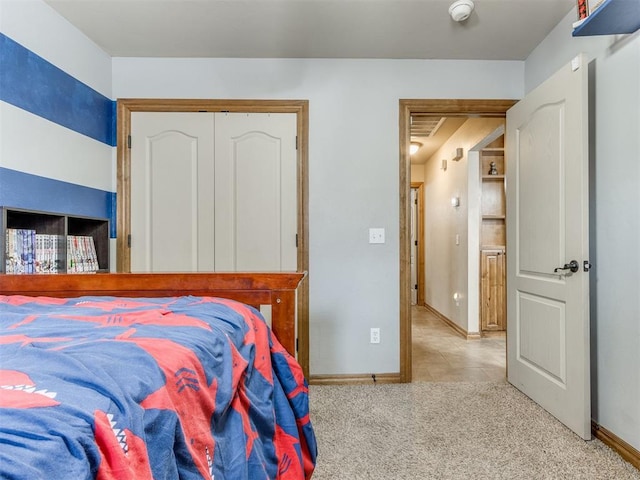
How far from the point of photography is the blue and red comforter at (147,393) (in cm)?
42

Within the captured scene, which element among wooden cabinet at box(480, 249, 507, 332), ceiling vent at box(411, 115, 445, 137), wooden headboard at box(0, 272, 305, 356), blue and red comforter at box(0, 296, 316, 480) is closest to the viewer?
blue and red comforter at box(0, 296, 316, 480)

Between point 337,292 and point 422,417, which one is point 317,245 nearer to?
point 337,292

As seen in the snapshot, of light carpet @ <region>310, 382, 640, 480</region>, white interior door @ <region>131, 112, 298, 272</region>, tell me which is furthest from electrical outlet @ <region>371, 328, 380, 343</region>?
white interior door @ <region>131, 112, 298, 272</region>

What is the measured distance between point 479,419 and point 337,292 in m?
1.15

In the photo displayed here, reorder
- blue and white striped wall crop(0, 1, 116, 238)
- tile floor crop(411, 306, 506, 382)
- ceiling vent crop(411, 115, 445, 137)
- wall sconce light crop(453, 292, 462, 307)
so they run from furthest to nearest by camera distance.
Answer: wall sconce light crop(453, 292, 462, 307)
ceiling vent crop(411, 115, 445, 137)
tile floor crop(411, 306, 506, 382)
blue and white striped wall crop(0, 1, 116, 238)

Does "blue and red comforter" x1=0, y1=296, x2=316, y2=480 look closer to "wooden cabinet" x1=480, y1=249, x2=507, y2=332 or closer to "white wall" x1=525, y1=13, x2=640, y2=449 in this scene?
"white wall" x1=525, y1=13, x2=640, y2=449

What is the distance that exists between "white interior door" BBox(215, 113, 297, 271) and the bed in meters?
1.23

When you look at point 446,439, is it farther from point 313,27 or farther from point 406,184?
point 313,27

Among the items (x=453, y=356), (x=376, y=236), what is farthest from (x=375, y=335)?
(x=453, y=356)

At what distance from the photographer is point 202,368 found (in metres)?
0.75

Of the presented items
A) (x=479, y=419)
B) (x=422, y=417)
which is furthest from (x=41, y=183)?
(x=479, y=419)

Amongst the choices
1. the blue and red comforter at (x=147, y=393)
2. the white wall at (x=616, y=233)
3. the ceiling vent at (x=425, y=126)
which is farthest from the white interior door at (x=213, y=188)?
the ceiling vent at (x=425, y=126)

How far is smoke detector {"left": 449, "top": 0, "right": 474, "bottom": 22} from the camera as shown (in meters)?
1.92

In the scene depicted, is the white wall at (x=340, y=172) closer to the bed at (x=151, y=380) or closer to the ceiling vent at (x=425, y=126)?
the bed at (x=151, y=380)
